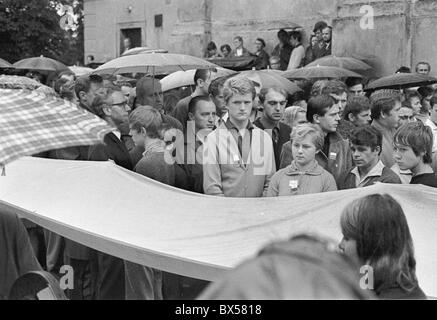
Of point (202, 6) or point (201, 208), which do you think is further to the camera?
point (202, 6)

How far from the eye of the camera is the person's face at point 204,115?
8.14 meters

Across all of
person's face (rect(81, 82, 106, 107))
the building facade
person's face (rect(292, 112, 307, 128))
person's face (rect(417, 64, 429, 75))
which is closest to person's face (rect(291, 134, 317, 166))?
person's face (rect(292, 112, 307, 128))

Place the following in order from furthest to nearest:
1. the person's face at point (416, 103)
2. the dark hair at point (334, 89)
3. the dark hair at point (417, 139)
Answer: the person's face at point (416, 103)
the dark hair at point (334, 89)
the dark hair at point (417, 139)

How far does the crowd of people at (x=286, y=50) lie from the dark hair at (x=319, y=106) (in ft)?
29.0

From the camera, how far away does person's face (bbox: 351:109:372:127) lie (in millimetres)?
8289

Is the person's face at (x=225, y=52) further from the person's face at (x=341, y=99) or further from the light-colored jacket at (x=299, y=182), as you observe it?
the light-colored jacket at (x=299, y=182)

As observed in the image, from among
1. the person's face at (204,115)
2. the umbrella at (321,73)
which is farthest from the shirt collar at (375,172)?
the umbrella at (321,73)

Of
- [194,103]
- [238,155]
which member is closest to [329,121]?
[238,155]

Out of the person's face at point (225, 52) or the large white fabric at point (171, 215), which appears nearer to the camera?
the large white fabric at point (171, 215)

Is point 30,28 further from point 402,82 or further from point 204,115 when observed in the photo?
point 204,115

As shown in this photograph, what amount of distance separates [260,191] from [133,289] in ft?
4.33

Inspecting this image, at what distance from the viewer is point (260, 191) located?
268 inches
